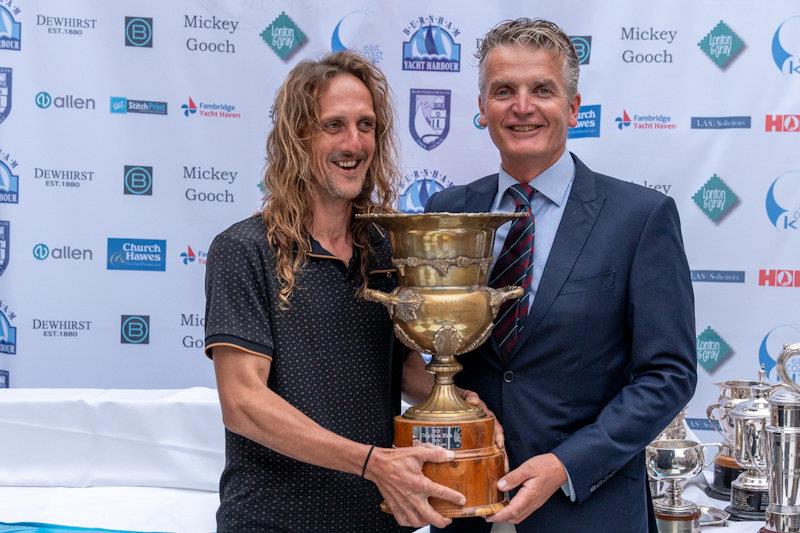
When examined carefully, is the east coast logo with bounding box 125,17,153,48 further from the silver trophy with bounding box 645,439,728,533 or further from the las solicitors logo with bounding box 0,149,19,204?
the silver trophy with bounding box 645,439,728,533

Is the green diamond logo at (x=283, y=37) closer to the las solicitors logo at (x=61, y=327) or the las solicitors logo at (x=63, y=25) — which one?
the las solicitors logo at (x=63, y=25)

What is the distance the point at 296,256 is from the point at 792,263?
8.57ft

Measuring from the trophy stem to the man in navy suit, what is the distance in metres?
0.14

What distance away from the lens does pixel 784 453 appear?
7.91 feet

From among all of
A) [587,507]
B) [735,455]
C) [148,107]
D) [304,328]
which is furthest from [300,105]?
[148,107]

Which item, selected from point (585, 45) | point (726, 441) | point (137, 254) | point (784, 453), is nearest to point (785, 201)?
point (585, 45)

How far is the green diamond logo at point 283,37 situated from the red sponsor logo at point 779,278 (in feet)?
7.24

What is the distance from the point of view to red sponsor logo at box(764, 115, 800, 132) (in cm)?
387

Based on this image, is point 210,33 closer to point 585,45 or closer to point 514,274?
point 585,45

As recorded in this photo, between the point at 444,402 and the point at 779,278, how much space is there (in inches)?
98.0

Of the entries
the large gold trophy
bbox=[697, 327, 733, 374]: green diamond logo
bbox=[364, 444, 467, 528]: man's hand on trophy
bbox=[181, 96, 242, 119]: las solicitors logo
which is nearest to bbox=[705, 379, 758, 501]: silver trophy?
bbox=[697, 327, 733, 374]: green diamond logo

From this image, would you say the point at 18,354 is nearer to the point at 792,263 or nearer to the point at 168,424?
the point at 168,424

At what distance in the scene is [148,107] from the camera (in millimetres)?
4051

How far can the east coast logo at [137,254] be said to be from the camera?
4.07 metres
